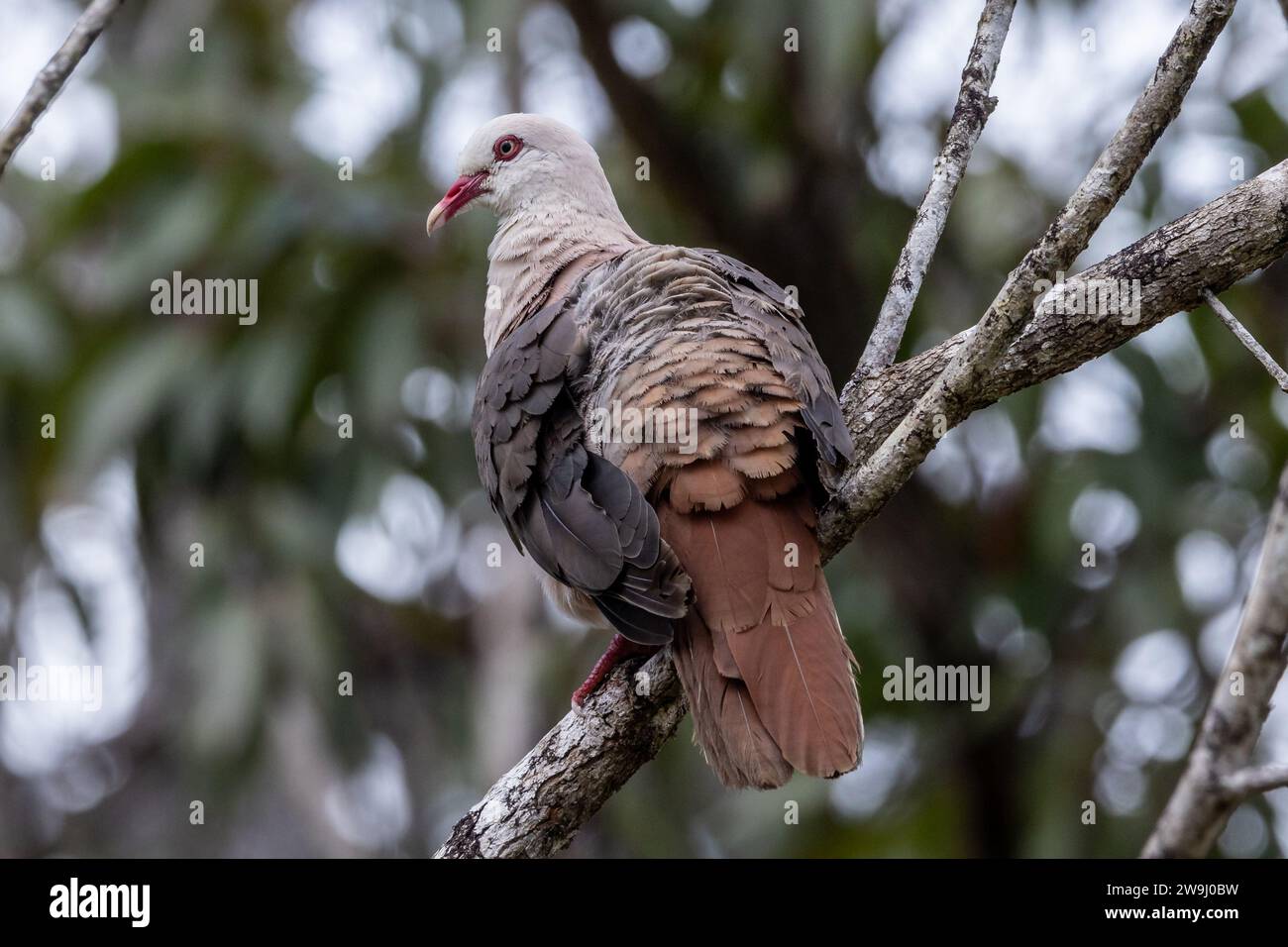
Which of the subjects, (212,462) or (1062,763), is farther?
(212,462)

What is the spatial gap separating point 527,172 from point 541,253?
0.46m

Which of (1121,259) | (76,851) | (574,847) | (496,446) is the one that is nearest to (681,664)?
(496,446)

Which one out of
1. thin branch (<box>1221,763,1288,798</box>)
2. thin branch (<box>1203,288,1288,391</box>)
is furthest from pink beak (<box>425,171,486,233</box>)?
thin branch (<box>1221,763,1288,798</box>)

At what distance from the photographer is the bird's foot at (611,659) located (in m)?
3.18

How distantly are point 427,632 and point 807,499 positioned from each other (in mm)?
5574

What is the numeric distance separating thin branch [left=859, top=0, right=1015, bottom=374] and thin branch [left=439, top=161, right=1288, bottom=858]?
0.27 metres

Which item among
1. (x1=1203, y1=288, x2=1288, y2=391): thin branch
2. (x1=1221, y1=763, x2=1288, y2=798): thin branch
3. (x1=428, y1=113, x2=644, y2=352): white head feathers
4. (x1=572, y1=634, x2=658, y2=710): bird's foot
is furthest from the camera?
(x1=428, y1=113, x2=644, y2=352): white head feathers

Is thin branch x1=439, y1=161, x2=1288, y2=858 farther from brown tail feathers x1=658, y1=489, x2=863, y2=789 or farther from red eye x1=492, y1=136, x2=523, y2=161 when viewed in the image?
red eye x1=492, y1=136, x2=523, y2=161

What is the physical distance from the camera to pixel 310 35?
8883 mm

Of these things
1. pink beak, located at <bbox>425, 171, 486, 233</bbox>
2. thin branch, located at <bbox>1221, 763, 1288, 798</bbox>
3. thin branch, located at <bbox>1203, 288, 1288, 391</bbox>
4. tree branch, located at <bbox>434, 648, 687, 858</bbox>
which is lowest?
tree branch, located at <bbox>434, 648, 687, 858</bbox>

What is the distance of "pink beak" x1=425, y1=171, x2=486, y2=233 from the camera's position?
4672 millimetres

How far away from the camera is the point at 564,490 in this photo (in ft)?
10.8

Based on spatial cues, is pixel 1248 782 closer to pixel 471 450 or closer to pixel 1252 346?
pixel 1252 346

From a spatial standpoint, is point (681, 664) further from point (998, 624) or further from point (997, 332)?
point (998, 624)
